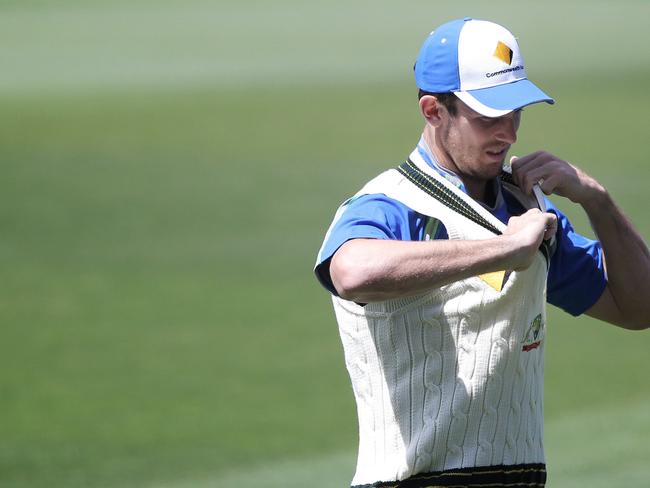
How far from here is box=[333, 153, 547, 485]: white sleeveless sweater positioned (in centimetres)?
291

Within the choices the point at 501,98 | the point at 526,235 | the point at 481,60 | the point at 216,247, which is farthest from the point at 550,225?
the point at 216,247

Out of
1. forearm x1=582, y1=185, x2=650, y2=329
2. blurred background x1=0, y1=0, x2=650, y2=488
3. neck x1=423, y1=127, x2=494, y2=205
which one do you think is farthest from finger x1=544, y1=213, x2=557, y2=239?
blurred background x1=0, y1=0, x2=650, y2=488

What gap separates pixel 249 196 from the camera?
44.1ft

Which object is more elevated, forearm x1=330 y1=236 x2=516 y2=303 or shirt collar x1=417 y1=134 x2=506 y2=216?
shirt collar x1=417 y1=134 x2=506 y2=216

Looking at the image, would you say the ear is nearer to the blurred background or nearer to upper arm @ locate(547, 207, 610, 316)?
upper arm @ locate(547, 207, 610, 316)

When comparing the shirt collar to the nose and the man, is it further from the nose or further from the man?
the nose

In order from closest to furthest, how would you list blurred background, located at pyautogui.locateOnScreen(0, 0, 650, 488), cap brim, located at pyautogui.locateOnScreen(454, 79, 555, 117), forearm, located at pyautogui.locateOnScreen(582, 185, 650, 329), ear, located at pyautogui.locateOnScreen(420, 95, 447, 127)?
1. cap brim, located at pyautogui.locateOnScreen(454, 79, 555, 117)
2. ear, located at pyautogui.locateOnScreen(420, 95, 447, 127)
3. forearm, located at pyautogui.locateOnScreen(582, 185, 650, 329)
4. blurred background, located at pyautogui.locateOnScreen(0, 0, 650, 488)

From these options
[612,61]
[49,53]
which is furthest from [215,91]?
[612,61]

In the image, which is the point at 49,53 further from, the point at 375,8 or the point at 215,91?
the point at 375,8

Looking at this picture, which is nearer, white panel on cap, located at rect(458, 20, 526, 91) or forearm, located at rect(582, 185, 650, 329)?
white panel on cap, located at rect(458, 20, 526, 91)

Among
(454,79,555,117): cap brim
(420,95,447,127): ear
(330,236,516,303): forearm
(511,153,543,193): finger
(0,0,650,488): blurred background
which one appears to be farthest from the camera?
(0,0,650,488): blurred background

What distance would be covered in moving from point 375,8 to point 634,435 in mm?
25495

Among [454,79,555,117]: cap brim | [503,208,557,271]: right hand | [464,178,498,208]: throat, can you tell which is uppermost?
[454,79,555,117]: cap brim

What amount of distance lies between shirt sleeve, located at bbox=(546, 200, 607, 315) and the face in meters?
0.36
